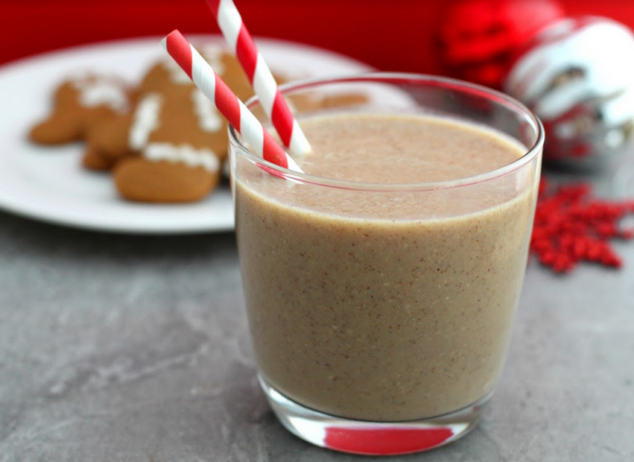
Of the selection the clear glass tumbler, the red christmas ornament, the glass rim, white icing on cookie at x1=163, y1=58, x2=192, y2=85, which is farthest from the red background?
the clear glass tumbler

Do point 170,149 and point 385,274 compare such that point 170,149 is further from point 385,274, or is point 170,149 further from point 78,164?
point 385,274


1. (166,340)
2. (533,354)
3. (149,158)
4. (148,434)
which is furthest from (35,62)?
(533,354)

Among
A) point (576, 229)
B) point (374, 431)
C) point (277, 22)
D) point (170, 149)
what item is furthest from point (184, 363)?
point (277, 22)

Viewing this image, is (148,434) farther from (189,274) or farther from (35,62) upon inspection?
(35,62)

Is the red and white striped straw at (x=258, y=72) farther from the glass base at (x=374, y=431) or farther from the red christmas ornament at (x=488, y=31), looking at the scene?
the red christmas ornament at (x=488, y=31)

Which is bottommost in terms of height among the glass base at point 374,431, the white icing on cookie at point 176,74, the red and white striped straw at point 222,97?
the glass base at point 374,431

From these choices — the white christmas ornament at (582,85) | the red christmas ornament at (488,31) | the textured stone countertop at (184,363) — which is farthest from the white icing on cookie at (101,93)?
the white christmas ornament at (582,85)
